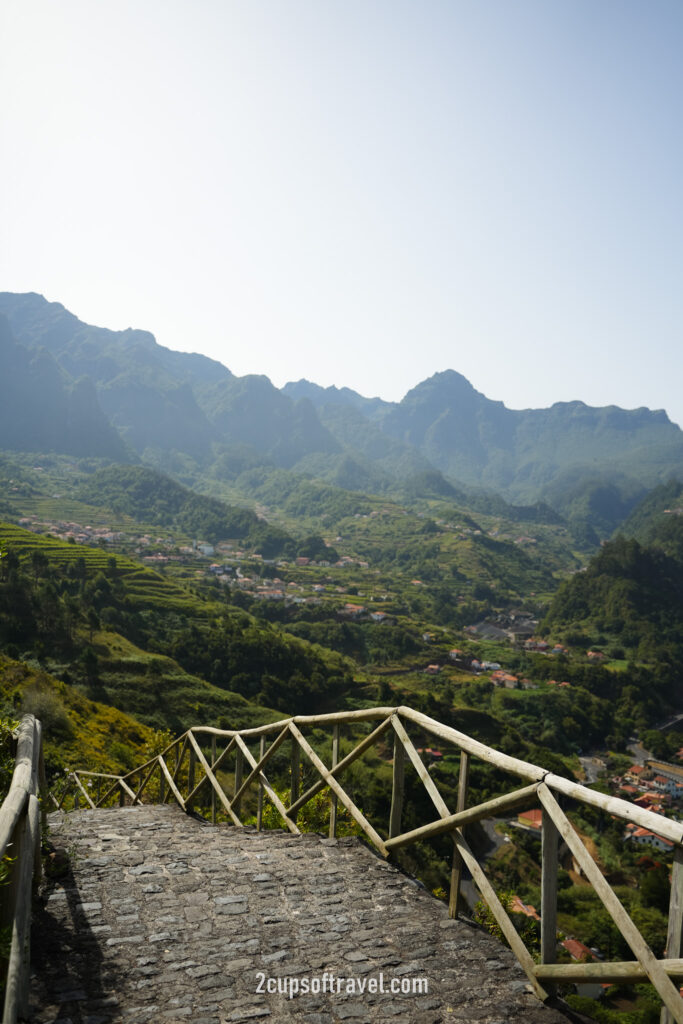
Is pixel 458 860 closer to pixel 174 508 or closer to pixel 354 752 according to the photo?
pixel 354 752

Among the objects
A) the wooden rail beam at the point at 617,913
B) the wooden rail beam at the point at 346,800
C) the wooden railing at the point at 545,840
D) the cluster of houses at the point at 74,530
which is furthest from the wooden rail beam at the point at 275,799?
the cluster of houses at the point at 74,530

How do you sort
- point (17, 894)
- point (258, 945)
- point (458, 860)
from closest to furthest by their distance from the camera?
1. point (17, 894)
2. point (258, 945)
3. point (458, 860)

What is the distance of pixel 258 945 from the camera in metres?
3.01

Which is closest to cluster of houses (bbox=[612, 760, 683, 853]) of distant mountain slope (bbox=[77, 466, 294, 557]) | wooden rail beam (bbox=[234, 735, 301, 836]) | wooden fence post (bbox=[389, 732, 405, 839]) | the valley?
the valley

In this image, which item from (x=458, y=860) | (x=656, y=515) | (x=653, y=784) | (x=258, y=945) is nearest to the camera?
(x=258, y=945)

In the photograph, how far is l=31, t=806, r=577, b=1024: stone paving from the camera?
249 cm

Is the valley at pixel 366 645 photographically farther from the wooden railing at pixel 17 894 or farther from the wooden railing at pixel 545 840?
the wooden railing at pixel 17 894

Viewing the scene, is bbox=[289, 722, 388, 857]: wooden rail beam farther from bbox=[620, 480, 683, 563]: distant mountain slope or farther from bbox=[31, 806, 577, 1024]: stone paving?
bbox=[620, 480, 683, 563]: distant mountain slope

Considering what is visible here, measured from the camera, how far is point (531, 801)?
2877 millimetres

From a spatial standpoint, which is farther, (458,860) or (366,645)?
(366,645)

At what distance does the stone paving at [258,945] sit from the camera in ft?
8.17

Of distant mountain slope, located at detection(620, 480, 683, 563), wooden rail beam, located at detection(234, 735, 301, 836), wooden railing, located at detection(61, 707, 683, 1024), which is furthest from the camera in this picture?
distant mountain slope, located at detection(620, 480, 683, 563)

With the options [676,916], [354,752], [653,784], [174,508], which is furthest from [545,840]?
[174,508]

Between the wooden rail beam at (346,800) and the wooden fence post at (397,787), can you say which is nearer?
the wooden fence post at (397,787)
